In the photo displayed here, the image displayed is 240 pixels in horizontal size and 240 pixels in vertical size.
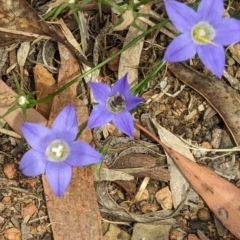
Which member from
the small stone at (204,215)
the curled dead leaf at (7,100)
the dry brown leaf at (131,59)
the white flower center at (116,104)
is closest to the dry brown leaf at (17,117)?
the curled dead leaf at (7,100)

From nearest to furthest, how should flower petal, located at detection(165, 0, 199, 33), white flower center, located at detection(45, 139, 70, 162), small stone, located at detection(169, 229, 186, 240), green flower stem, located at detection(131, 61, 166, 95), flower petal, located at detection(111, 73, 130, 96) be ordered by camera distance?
flower petal, located at detection(165, 0, 199, 33), flower petal, located at detection(111, 73, 130, 96), white flower center, located at detection(45, 139, 70, 162), green flower stem, located at detection(131, 61, 166, 95), small stone, located at detection(169, 229, 186, 240)

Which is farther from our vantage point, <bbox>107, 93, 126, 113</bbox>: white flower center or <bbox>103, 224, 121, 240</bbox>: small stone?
<bbox>103, 224, 121, 240</bbox>: small stone

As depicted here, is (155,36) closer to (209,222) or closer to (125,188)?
(125,188)

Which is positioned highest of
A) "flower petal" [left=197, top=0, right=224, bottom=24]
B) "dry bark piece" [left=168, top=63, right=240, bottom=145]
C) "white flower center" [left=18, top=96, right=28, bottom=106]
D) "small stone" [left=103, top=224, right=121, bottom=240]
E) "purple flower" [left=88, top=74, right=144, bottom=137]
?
"flower petal" [left=197, top=0, right=224, bottom=24]

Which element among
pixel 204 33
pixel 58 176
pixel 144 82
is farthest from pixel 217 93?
pixel 58 176

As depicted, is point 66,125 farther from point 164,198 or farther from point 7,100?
point 164,198

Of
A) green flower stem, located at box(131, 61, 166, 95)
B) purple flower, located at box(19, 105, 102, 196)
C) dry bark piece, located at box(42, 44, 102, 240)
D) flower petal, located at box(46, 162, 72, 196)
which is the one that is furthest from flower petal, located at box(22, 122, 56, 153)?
green flower stem, located at box(131, 61, 166, 95)

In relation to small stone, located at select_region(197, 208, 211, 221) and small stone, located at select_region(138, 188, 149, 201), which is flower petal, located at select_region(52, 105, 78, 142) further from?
small stone, located at select_region(197, 208, 211, 221)
